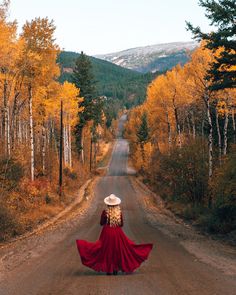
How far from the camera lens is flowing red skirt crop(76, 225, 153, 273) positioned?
10.5 m

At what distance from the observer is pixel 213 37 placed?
61.8 ft

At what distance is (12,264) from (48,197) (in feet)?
64.2

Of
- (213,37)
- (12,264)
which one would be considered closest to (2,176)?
(12,264)

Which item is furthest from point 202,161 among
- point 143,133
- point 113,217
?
point 143,133

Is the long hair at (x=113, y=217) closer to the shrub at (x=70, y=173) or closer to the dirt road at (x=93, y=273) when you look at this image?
the dirt road at (x=93, y=273)

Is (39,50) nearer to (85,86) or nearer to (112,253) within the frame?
(112,253)

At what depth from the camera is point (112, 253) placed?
34.7 ft

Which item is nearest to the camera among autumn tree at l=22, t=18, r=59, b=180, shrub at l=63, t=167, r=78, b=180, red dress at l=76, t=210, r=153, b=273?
red dress at l=76, t=210, r=153, b=273

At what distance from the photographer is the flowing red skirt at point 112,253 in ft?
34.6

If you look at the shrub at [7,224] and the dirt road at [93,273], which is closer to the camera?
the dirt road at [93,273]

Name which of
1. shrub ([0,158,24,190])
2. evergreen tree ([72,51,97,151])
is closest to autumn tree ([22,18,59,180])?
shrub ([0,158,24,190])

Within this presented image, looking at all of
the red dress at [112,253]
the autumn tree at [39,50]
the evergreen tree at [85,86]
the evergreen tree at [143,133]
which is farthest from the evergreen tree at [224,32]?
the evergreen tree at [143,133]

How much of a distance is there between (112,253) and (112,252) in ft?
0.08

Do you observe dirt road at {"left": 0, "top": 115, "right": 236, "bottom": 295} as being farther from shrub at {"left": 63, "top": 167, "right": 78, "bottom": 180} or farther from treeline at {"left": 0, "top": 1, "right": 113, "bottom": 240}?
shrub at {"left": 63, "top": 167, "right": 78, "bottom": 180}
